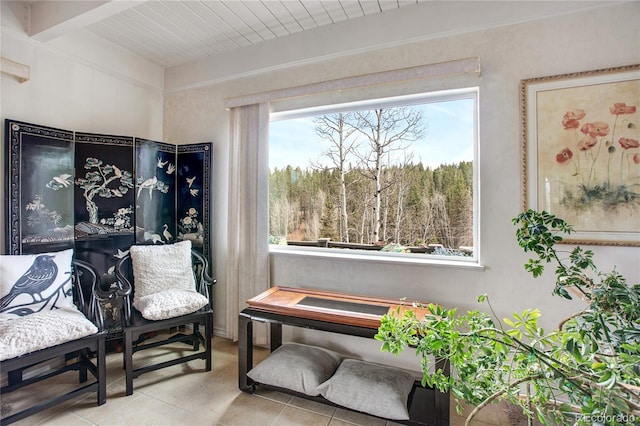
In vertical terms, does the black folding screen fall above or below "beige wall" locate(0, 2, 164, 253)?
below

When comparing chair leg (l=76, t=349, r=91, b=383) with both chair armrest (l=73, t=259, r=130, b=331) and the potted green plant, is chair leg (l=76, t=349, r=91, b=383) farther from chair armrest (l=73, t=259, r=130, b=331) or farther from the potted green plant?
the potted green plant

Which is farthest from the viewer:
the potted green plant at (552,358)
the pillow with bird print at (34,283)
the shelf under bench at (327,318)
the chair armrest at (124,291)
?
the chair armrest at (124,291)

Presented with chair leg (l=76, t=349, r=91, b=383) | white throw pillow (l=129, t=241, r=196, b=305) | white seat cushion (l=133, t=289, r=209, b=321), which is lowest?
chair leg (l=76, t=349, r=91, b=383)

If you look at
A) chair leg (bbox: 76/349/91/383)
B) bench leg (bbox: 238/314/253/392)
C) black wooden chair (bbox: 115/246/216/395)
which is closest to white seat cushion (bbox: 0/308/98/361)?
black wooden chair (bbox: 115/246/216/395)

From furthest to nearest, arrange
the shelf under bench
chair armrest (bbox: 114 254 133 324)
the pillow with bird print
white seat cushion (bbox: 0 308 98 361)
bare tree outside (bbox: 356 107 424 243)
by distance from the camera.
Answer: bare tree outside (bbox: 356 107 424 243) → chair armrest (bbox: 114 254 133 324) → the pillow with bird print → the shelf under bench → white seat cushion (bbox: 0 308 98 361)

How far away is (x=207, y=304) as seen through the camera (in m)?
2.48

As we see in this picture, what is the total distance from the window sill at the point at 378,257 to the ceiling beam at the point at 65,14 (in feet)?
6.98

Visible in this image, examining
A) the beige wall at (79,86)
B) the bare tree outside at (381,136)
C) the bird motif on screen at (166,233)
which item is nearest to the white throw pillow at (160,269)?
the bird motif on screen at (166,233)

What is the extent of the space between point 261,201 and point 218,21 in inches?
61.4

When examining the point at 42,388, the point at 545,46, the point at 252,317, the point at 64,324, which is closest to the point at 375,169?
the point at 545,46

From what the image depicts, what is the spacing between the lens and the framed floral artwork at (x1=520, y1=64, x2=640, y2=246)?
1814 mm

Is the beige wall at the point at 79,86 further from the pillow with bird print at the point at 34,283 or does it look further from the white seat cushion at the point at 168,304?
the white seat cushion at the point at 168,304

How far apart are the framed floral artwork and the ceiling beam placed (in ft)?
9.03

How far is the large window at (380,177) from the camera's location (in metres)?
2.32
